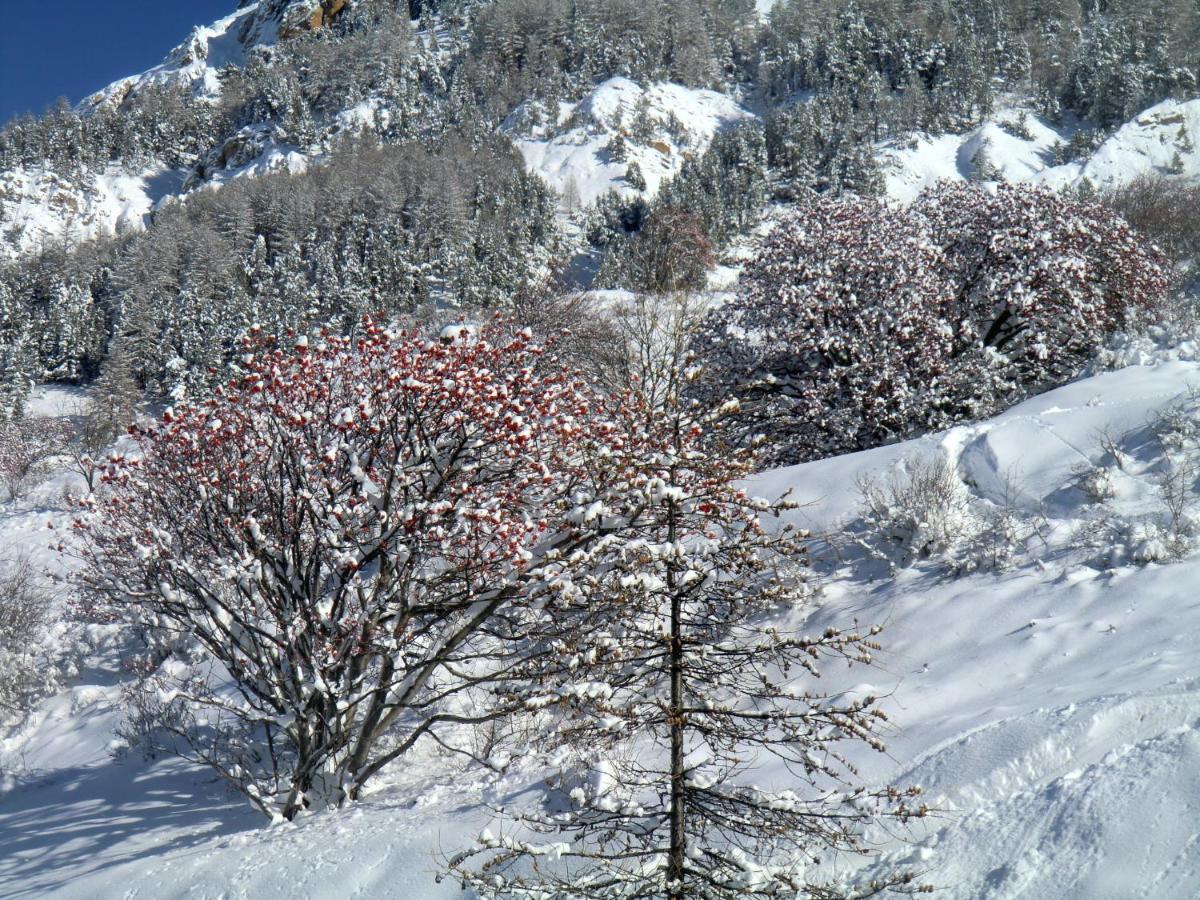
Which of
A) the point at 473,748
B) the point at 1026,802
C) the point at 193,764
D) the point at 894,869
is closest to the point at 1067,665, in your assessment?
the point at 1026,802

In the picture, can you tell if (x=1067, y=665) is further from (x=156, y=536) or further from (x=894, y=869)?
(x=156, y=536)

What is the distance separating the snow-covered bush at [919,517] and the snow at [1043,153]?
32285 mm

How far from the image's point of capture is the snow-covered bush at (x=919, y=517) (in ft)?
24.1

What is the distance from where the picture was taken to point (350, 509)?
663 cm

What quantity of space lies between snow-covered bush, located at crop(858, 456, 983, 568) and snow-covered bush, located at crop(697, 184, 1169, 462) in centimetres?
448

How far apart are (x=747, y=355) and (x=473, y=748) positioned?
A: 9.23 m

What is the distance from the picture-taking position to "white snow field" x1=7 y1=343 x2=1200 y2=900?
3656 mm

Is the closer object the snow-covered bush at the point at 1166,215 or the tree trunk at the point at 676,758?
the tree trunk at the point at 676,758

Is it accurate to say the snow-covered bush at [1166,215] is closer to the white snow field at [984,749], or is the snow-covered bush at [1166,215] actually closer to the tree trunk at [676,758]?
the white snow field at [984,749]

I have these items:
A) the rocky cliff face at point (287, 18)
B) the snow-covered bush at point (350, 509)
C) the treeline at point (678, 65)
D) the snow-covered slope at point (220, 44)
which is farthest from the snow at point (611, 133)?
the snow-covered slope at point (220, 44)

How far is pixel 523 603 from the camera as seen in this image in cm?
636

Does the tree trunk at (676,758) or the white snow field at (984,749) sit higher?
the tree trunk at (676,758)

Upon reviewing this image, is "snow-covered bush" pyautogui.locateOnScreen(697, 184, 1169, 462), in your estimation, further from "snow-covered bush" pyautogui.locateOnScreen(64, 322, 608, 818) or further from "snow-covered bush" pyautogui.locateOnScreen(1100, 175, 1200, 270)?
"snow-covered bush" pyautogui.locateOnScreen(64, 322, 608, 818)

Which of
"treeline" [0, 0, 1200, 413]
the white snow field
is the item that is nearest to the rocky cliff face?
"treeline" [0, 0, 1200, 413]
